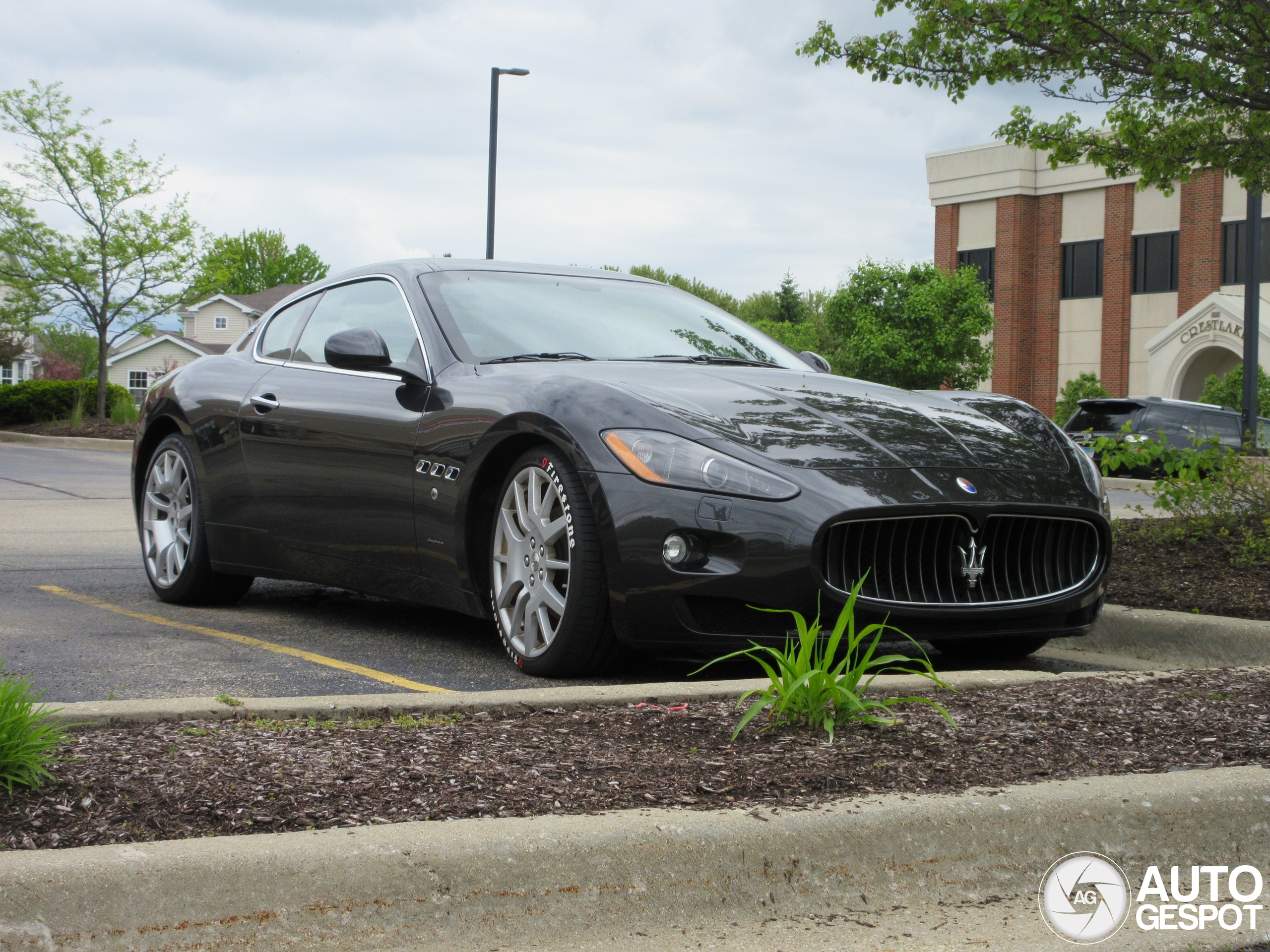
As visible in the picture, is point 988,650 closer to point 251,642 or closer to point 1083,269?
point 251,642

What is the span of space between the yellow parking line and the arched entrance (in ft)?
130

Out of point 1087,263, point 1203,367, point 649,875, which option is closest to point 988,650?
point 649,875

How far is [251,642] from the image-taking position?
18.0 ft

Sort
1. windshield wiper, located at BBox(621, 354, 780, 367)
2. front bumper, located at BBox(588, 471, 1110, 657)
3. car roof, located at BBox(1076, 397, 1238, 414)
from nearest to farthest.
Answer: front bumper, located at BBox(588, 471, 1110, 657) → windshield wiper, located at BBox(621, 354, 780, 367) → car roof, located at BBox(1076, 397, 1238, 414)

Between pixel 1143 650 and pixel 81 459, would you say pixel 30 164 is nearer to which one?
pixel 81 459

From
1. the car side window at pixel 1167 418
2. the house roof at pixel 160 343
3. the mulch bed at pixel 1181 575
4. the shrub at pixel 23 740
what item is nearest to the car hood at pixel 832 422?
the mulch bed at pixel 1181 575

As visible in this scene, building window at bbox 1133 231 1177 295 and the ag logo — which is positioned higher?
building window at bbox 1133 231 1177 295

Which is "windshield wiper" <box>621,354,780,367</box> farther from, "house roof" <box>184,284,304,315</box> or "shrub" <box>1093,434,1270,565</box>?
"house roof" <box>184,284,304,315</box>

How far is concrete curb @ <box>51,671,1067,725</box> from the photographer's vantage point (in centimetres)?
333

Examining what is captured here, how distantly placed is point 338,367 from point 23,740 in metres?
2.99

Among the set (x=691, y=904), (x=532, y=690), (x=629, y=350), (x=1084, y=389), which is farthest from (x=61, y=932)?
(x=1084, y=389)

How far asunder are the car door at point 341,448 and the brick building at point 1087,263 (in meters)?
39.2

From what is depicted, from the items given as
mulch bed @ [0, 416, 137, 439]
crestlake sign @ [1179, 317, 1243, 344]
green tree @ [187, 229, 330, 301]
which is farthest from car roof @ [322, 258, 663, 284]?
green tree @ [187, 229, 330, 301]

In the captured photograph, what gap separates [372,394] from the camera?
5.48 metres
